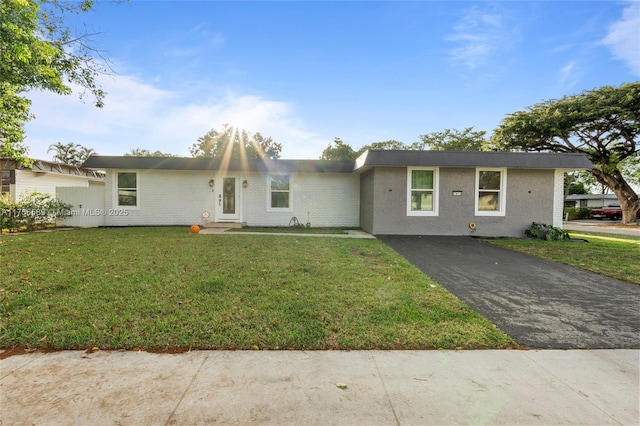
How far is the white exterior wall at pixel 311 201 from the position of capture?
12281 mm

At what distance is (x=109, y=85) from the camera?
35.8 feet

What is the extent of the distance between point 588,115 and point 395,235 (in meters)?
17.1

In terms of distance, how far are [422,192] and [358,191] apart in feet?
9.81

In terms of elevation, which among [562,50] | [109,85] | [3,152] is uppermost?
[562,50]

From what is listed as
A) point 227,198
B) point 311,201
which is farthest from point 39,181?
point 311,201

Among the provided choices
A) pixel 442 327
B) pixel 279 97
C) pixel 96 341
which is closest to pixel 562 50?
pixel 279 97

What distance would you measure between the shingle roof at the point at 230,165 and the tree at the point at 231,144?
66.8 ft

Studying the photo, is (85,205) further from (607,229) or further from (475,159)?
(607,229)

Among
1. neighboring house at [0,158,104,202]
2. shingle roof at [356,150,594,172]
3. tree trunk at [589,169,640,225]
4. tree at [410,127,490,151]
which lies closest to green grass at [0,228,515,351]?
shingle roof at [356,150,594,172]

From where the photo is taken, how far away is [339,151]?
108 feet

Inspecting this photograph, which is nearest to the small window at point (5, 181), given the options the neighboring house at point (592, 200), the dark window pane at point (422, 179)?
the dark window pane at point (422, 179)

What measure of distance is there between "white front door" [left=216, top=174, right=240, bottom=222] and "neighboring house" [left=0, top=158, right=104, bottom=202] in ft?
22.4

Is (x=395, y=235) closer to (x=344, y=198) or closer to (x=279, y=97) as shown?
(x=344, y=198)

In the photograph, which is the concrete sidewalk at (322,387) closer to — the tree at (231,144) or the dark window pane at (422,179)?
the dark window pane at (422,179)
